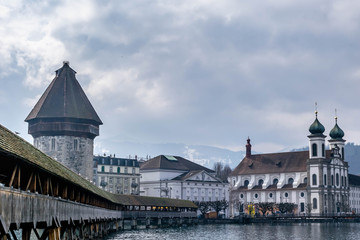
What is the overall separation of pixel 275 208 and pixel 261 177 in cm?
1770

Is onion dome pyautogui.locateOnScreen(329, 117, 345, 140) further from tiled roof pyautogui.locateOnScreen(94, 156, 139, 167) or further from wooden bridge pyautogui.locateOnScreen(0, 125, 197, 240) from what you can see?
wooden bridge pyautogui.locateOnScreen(0, 125, 197, 240)

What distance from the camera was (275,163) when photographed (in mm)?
155000

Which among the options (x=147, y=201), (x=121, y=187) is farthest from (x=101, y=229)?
(x=121, y=187)

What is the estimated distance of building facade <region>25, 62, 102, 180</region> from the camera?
9569 centimetres

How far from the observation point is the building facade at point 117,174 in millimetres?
132500

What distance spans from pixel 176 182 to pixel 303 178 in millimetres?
31970

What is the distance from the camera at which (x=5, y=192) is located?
1862 centimetres

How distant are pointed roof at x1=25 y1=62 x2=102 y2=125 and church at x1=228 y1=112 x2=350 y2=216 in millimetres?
53434

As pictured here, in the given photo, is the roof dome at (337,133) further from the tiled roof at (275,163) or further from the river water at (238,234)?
the river water at (238,234)

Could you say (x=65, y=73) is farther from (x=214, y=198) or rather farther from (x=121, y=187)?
(x=214, y=198)

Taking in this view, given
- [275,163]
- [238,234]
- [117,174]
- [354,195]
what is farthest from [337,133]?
[238,234]

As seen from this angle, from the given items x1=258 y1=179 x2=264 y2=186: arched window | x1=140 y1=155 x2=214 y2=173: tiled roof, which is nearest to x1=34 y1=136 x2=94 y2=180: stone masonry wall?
x1=140 y1=155 x2=214 y2=173: tiled roof

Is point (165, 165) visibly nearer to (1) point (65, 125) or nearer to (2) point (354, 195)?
(1) point (65, 125)

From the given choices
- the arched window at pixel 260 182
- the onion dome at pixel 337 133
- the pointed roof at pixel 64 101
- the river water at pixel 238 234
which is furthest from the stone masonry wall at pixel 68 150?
the onion dome at pixel 337 133
